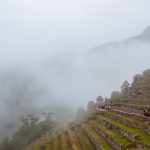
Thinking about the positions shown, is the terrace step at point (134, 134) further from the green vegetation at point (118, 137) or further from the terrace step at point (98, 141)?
the terrace step at point (98, 141)

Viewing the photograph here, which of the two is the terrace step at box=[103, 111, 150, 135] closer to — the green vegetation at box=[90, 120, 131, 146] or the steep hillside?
the steep hillside

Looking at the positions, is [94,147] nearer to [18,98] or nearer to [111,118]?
[111,118]

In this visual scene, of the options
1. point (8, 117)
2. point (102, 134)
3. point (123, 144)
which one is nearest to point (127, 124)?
point (102, 134)

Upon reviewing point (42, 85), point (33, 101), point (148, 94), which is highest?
point (42, 85)

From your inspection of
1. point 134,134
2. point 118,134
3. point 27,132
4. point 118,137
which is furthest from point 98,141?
point 27,132

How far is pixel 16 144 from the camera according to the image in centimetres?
6262

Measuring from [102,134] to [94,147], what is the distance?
4.09ft

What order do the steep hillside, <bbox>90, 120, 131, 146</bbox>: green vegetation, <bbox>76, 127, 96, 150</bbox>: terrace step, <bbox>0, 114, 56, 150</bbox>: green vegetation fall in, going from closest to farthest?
the steep hillside
<bbox>90, 120, 131, 146</bbox>: green vegetation
<bbox>76, 127, 96, 150</bbox>: terrace step
<bbox>0, 114, 56, 150</bbox>: green vegetation

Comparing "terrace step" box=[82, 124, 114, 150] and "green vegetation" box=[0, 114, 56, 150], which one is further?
"green vegetation" box=[0, 114, 56, 150]

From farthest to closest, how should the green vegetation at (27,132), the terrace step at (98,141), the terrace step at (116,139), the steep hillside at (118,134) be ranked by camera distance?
the green vegetation at (27,132) → the terrace step at (98,141) → the steep hillside at (118,134) → the terrace step at (116,139)

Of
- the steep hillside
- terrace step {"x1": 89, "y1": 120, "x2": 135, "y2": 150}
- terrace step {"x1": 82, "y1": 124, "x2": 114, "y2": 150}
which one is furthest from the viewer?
terrace step {"x1": 82, "y1": 124, "x2": 114, "y2": 150}

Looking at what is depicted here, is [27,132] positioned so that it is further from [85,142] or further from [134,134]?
[134,134]

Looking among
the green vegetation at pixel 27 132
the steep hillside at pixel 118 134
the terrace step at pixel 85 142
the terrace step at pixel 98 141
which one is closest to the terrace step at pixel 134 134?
the steep hillside at pixel 118 134

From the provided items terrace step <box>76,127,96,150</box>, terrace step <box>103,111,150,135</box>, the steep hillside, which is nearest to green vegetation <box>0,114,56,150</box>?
the steep hillside
